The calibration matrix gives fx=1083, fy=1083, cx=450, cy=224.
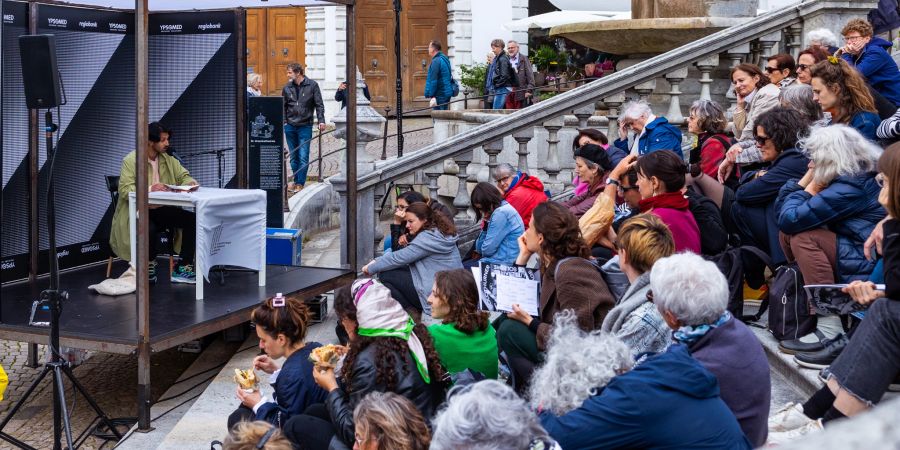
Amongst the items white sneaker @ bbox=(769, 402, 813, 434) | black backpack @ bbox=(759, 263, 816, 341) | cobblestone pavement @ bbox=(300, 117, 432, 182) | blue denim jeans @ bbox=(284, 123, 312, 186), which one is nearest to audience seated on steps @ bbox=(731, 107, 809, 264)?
black backpack @ bbox=(759, 263, 816, 341)

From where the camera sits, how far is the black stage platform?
21.2 feet

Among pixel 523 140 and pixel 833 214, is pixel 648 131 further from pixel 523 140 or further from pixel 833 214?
pixel 833 214

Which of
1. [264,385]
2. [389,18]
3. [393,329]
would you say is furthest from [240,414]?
[389,18]

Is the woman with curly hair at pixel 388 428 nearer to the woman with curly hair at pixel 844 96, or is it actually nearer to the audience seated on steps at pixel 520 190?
the woman with curly hair at pixel 844 96

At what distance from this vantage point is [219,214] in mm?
7727

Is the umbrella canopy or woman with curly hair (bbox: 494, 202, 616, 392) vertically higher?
the umbrella canopy

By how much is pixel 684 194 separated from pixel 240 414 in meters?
2.72

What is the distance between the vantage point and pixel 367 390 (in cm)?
425

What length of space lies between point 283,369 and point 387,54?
20221 millimetres

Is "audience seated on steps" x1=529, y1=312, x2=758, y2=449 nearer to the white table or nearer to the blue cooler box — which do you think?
the white table

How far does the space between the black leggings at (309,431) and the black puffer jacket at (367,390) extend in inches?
3.7

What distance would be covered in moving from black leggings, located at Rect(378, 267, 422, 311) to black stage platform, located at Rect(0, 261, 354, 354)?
0.91 m

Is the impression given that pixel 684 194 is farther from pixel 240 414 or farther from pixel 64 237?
pixel 64 237

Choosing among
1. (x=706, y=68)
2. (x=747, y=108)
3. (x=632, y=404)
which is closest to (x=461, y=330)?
(x=632, y=404)
